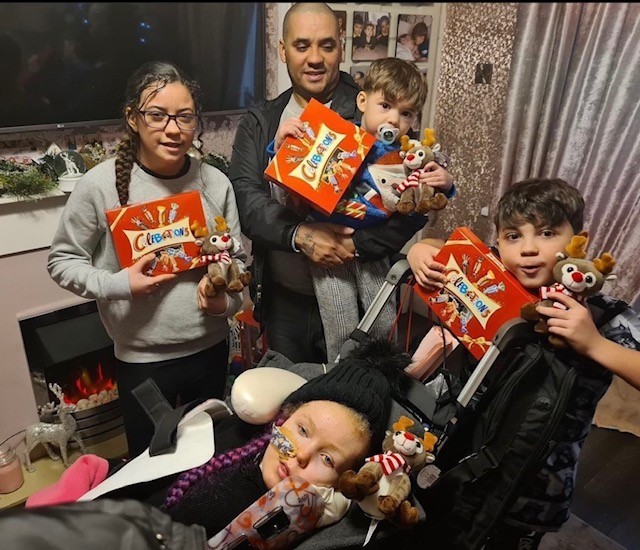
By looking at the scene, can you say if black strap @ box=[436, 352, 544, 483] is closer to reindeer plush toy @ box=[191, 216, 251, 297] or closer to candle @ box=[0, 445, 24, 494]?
reindeer plush toy @ box=[191, 216, 251, 297]

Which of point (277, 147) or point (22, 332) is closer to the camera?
point (277, 147)

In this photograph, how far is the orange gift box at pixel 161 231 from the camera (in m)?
1.19

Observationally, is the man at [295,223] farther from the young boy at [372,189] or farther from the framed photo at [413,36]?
the framed photo at [413,36]

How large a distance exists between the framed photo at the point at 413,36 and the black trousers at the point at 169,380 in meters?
2.03

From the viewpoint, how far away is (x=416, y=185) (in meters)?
1.24

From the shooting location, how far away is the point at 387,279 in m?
1.26

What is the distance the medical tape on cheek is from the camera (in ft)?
3.26

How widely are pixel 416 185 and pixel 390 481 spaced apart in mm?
669

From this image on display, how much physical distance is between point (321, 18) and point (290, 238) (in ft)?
1.89

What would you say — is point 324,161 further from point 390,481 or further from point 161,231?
point 390,481

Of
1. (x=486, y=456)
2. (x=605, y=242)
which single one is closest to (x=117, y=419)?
(x=486, y=456)

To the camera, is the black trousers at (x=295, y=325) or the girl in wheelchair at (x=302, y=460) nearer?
the girl in wheelchair at (x=302, y=460)

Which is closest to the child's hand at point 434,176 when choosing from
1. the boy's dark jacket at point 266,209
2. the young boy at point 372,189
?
the young boy at point 372,189

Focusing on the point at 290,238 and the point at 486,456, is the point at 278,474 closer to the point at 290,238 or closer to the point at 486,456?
the point at 486,456
